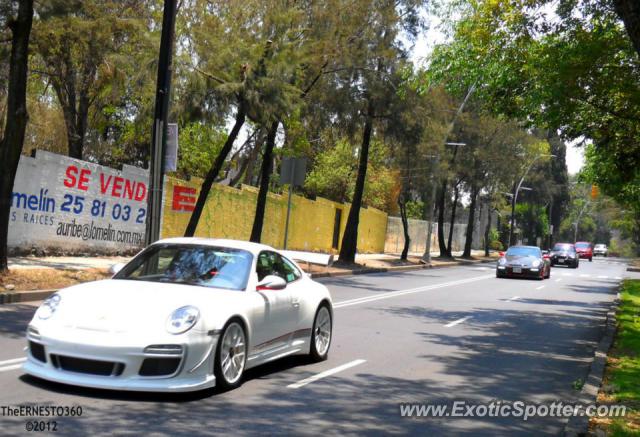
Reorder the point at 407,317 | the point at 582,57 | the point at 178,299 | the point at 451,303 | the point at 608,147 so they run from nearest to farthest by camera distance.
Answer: the point at 178,299
the point at 582,57
the point at 407,317
the point at 608,147
the point at 451,303

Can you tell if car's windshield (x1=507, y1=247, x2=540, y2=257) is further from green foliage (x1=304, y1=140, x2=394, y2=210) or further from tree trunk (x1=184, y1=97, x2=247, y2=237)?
green foliage (x1=304, y1=140, x2=394, y2=210)

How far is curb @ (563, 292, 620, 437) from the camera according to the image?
6287mm

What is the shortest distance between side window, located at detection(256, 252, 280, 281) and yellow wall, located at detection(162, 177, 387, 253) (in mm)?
16076

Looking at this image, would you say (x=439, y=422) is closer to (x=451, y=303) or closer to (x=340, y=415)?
(x=340, y=415)

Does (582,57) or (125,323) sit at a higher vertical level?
(582,57)

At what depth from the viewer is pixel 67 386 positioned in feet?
21.6

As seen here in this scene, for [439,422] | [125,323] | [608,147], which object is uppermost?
[608,147]

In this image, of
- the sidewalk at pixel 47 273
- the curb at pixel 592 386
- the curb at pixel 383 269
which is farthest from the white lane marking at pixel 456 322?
the curb at pixel 383 269

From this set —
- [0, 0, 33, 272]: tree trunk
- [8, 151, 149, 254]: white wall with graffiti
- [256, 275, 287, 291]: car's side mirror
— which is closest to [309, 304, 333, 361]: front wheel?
[256, 275, 287, 291]: car's side mirror

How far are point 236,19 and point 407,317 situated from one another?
9996 millimetres

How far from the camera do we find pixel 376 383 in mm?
8086

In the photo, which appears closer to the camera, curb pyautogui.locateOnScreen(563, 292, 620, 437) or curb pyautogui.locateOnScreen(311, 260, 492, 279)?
curb pyautogui.locateOnScreen(563, 292, 620, 437)

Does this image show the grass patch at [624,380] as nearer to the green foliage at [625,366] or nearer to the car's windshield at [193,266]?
the green foliage at [625,366]

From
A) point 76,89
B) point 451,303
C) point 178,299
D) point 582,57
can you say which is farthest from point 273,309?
point 76,89
